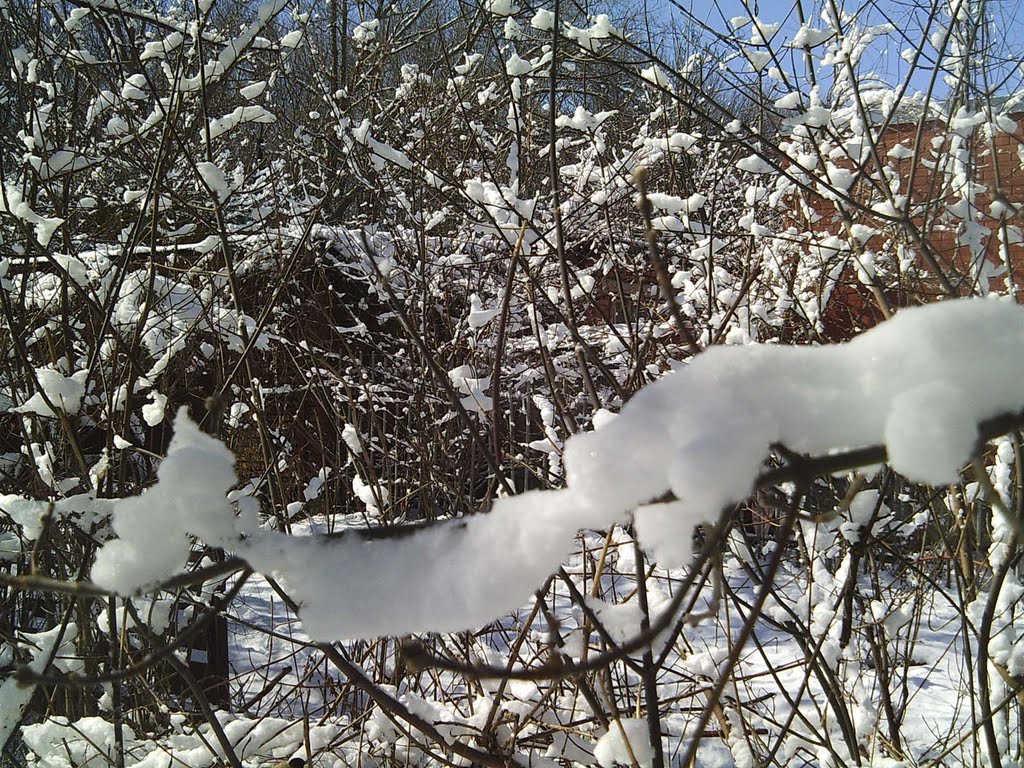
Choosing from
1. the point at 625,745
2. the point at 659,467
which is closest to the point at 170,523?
the point at 659,467

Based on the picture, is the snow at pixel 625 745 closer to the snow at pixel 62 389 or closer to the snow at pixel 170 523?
the snow at pixel 170 523

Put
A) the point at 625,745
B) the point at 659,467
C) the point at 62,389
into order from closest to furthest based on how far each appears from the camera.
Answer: the point at 659,467 < the point at 625,745 < the point at 62,389

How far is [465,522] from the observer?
22.1 inches

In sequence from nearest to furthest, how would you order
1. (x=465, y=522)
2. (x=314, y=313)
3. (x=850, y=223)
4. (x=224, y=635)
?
(x=465, y=522), (x=850, y=223), (x=224, y=635), (x=314, y=313)

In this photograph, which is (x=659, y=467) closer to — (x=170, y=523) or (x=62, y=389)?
(x=170, y=523)

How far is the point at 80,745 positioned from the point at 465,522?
198cm

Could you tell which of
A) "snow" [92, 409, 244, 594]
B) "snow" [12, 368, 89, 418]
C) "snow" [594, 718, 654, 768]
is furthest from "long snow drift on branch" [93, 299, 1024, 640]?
"snow" [12, 368, 89, 418]

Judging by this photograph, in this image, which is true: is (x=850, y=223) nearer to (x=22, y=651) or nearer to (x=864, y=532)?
(x=864, y=532)

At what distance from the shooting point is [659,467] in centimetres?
48

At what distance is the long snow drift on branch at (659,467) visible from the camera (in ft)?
1.44

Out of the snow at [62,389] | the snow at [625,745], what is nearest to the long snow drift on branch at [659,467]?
the snow at [625,745]

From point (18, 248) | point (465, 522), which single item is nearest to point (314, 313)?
point (18, 248)

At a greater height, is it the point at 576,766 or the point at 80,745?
the point at 80,745

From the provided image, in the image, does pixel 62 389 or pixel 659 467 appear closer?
pixel 659 467
